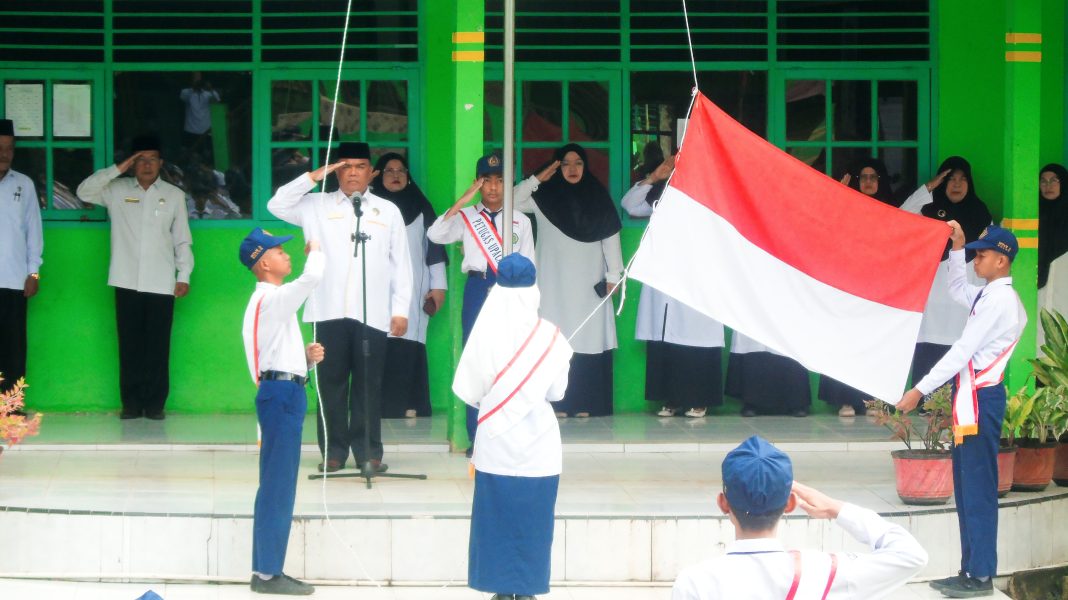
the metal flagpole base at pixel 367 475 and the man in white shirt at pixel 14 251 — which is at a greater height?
the man in white shirt at pixel 14 251

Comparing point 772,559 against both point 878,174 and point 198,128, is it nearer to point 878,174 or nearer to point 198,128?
point 878,174

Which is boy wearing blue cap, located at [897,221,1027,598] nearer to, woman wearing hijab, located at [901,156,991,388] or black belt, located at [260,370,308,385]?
black belt, located at [260,370,308,385]

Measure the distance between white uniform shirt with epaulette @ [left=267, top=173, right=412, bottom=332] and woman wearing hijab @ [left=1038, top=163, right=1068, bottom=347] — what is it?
16.4 feet

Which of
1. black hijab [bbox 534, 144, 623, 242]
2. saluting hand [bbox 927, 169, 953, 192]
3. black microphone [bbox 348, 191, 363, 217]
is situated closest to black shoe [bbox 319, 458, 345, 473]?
black microphone [bbox 348, 191, 363, 217]

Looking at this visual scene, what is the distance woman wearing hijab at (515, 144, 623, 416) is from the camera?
10.8 m

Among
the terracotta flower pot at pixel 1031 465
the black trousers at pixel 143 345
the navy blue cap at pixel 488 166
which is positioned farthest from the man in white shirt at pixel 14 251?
the terracotta flower pot at pixel 1031 465

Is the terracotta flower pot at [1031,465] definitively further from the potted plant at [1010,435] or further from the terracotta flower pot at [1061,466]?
the terracotta flower pot at [1061,466]

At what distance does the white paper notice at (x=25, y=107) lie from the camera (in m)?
10.7

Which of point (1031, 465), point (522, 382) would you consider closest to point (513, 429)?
point (522, 382)

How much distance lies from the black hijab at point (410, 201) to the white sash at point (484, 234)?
117 centimetres

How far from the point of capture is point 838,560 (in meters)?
3.66

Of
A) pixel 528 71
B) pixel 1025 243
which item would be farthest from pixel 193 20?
pixel 1025 243

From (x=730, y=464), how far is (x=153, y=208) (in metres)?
7.58

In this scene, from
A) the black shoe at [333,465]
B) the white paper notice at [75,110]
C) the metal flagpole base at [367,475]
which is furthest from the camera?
the white paper notice at [75,110]
